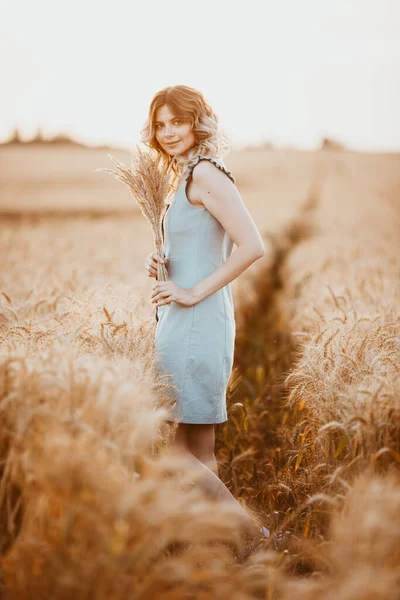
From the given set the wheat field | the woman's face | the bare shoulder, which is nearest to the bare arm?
the bare shoulder

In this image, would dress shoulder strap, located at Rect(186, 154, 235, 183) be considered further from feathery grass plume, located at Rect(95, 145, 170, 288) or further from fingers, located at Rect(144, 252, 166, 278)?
fingers, located at Rect(144, 252, 166, 278)

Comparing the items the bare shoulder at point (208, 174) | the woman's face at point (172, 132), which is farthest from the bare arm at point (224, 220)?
the woman's face at point (172, 132)

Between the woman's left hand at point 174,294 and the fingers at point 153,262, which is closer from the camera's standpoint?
the woman's left hand at point 174,294

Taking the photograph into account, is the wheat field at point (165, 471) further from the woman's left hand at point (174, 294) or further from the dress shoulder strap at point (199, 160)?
the dress shoulder strap at point (199, 160)

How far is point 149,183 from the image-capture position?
2.79 meters

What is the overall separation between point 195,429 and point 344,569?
112 cm

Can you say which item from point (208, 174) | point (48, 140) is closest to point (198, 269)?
point (208, 174)

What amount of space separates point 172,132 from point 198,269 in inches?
26.9

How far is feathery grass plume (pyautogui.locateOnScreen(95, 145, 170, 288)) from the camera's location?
9.12 feet

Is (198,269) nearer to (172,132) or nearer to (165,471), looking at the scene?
(172,132)

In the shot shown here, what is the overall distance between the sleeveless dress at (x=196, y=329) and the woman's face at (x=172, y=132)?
0.19 metres

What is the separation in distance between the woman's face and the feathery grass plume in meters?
0.12

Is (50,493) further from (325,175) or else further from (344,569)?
(325,175)

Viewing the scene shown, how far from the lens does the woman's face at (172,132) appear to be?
8.82 ft
